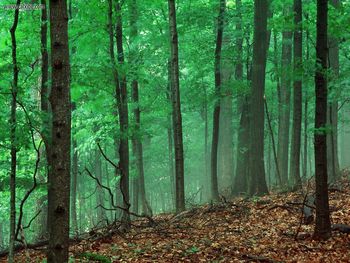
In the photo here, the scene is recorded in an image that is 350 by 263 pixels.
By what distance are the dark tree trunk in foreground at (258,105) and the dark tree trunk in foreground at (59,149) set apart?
32.8ft

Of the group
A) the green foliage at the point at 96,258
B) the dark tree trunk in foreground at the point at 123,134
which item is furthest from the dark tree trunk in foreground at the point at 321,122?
the dark tree trunk in foreground at the point at 123,134

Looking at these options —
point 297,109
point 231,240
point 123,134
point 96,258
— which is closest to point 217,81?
point 297,109

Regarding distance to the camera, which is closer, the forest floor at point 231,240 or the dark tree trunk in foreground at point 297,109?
the forest floor at point 231,240

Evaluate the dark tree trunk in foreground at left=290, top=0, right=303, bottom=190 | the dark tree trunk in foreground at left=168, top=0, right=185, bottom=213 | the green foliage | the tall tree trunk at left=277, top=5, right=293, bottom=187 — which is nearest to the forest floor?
the green foliage

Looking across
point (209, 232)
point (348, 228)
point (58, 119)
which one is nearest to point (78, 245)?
point (209, 232)

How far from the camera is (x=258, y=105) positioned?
14.7 metres

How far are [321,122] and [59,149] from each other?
506 centimetres

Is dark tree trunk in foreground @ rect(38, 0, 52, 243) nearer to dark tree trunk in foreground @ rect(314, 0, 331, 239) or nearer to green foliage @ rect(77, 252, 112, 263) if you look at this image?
green foliage @ rect(77, 252, 112, 263)

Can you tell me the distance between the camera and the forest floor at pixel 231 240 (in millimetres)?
7832

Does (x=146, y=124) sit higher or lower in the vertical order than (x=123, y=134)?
higher

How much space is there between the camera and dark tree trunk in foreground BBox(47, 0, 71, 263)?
5.35m

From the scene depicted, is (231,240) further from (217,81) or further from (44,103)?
(217,81)

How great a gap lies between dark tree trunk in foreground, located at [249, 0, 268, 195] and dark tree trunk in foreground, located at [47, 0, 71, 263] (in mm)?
10012

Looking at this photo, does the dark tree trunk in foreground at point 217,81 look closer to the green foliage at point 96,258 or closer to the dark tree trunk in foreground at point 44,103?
the dark tree trunk in foreground at point 44,103
